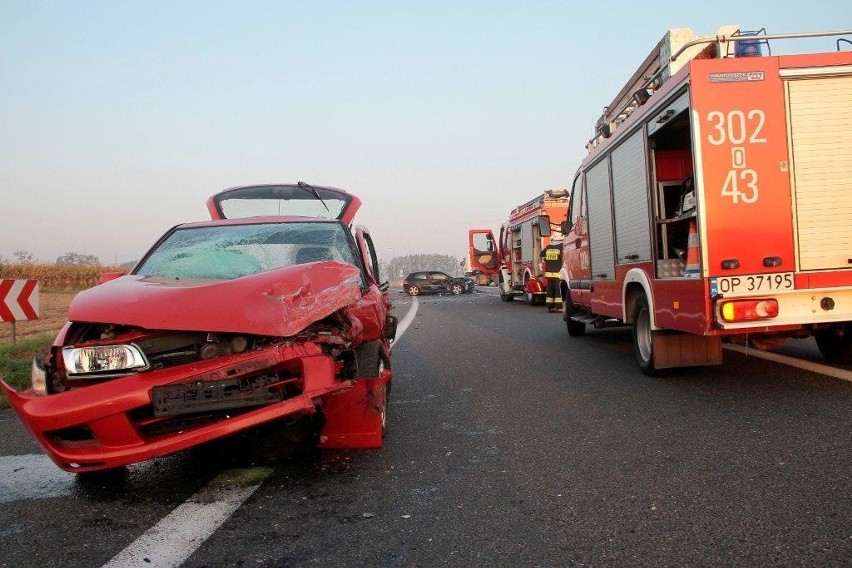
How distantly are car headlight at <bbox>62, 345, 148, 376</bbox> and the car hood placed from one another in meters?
0.15

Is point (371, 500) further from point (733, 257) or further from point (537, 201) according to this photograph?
point (537, 201)

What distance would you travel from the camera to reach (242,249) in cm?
504

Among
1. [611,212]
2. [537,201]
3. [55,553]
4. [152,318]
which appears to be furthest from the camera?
[537,201]

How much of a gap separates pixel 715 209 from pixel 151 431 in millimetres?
4489

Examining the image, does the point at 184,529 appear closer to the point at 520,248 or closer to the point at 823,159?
the point at 823,159

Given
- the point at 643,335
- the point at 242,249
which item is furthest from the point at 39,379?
the point at 643,335

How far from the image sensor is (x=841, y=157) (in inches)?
219

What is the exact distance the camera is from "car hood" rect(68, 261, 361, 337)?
135 inches

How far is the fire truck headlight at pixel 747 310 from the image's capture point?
5.42m

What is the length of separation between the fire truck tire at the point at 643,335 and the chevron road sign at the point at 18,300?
9.06m

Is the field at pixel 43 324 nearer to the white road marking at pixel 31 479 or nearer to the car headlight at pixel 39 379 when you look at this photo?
the white road marking at pixel 31 479

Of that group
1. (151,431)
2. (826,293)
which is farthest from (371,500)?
(826,293)

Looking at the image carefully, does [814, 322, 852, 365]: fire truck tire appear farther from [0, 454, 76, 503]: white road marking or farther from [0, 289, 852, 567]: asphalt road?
[0, 454, 76, 503]: white road marking

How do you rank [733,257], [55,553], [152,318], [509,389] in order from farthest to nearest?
[509,389] < [733,257] < [152,318] < [55,553]
